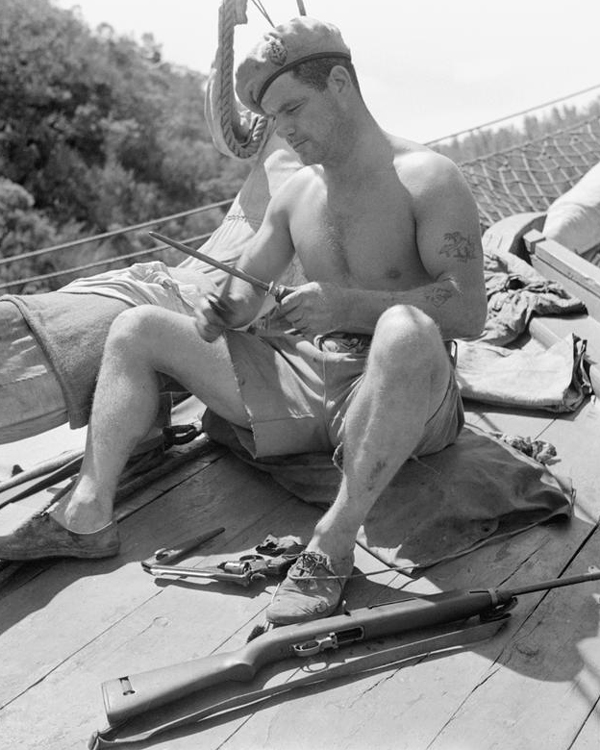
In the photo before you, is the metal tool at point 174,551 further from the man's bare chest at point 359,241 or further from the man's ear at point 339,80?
the man's ear at point 339,80

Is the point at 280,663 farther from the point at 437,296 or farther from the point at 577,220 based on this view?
the point at 577,220

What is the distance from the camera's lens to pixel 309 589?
2389 millimetres

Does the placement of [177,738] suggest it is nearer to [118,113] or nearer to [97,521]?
[97,521]

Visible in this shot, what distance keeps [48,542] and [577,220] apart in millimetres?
3258

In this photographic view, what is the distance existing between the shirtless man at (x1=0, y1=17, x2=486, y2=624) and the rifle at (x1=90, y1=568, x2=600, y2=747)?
0.11 m

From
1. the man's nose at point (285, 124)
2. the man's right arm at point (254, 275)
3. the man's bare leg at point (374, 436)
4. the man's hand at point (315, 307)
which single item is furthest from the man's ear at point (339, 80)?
the man's bare leg at point (374, 436)

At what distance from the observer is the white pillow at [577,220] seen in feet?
16.3

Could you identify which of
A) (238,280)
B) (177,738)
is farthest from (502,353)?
(177,738)

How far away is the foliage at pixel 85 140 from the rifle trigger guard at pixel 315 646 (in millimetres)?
13760

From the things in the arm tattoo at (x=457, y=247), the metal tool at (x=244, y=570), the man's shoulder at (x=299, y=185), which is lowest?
the metal tool at (x=244, y=570)

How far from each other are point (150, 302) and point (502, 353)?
1.22 meters

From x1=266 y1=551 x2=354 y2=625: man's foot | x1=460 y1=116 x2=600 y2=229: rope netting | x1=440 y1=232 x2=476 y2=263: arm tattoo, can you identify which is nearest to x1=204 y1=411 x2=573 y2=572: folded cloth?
x1=266 y1=551 x2=354 y2=625: man's foot

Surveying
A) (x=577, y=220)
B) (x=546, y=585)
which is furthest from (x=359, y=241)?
(x=577, y=220)

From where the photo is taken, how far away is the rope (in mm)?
3930
